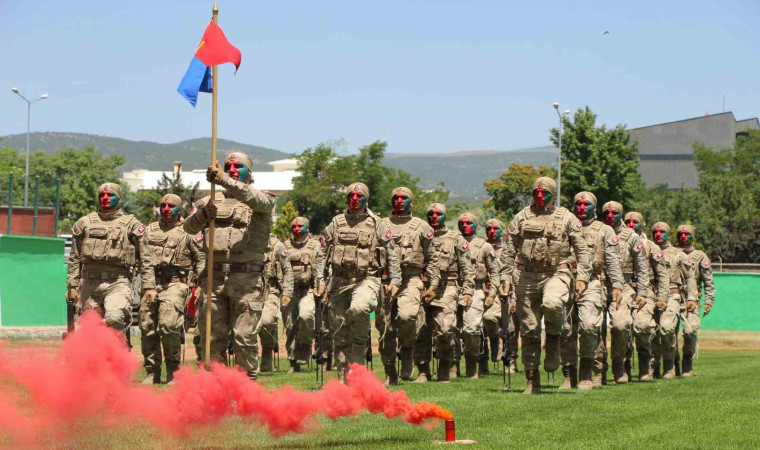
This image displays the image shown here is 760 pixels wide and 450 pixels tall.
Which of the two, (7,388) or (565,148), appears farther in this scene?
(565,148)

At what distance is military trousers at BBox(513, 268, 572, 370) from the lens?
1524 centimetres

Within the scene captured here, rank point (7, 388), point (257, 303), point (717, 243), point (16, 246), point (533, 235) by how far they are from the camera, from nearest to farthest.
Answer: point (7, 388) → point (257, 303) → point (533, 235) → point (16, 246) → point (717, 243)

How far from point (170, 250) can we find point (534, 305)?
238 inches

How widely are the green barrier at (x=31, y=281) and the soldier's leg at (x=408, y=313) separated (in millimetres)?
14460

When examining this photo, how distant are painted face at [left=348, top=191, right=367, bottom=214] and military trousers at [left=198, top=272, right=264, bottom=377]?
297 cm

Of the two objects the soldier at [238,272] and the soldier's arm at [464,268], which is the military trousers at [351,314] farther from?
the soldier's arm at [464,268]

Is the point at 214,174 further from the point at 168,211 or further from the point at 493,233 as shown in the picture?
the point at 493,233

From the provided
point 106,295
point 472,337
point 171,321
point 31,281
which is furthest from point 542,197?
point 31,281

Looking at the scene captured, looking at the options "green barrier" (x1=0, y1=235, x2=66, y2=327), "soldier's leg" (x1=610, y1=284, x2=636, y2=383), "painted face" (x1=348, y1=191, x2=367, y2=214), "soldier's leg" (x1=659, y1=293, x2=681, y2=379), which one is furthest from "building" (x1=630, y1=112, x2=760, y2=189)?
"painted face" (x1=348, y1=191, x2=367, y2=214)

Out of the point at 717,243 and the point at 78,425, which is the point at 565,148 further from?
the point at 78,425

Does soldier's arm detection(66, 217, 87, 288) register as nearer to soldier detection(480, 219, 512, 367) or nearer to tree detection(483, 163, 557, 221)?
soldier detection(480, 219, 512, 367)

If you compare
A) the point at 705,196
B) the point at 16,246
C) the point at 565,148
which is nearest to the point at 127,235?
the point at 16,246

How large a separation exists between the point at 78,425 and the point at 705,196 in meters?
78.1

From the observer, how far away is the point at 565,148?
70.9 m
